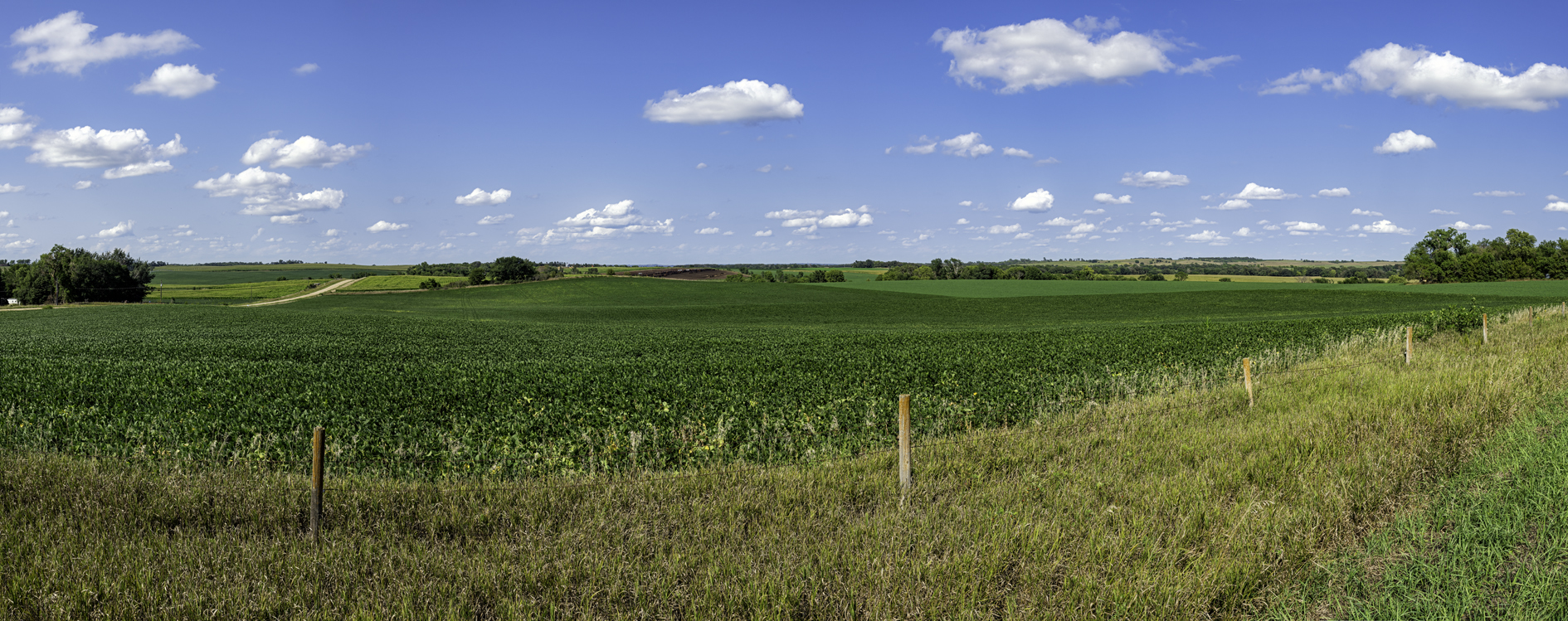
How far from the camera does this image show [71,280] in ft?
321

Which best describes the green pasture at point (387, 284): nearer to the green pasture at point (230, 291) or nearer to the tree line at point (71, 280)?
the green pasture at point (230, 291)

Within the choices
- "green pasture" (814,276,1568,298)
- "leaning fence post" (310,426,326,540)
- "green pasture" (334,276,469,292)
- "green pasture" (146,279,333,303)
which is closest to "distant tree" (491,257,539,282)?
"green pasture" (334,276,469,292)

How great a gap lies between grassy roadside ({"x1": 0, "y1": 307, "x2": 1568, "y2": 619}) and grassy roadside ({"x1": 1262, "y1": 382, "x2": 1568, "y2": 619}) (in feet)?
0.78

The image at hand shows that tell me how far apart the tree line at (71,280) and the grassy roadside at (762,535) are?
121 m

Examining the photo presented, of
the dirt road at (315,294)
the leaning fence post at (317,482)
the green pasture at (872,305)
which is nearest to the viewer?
the leaning fence post at (317,482)

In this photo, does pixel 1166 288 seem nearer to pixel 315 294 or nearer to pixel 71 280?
pixel 315 294

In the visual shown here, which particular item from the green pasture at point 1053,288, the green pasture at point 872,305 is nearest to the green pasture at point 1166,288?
the green pasture at point 1053,288

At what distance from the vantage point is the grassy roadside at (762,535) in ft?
15.1

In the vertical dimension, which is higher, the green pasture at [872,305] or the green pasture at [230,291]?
the green pasture at [230,291]

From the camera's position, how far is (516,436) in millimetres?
10938

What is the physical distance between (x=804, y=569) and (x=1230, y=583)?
280 cm

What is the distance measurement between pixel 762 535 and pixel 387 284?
396 feet

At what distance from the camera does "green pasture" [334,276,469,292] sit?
348 ft

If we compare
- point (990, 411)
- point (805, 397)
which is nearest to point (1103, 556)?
point (990, 411)
